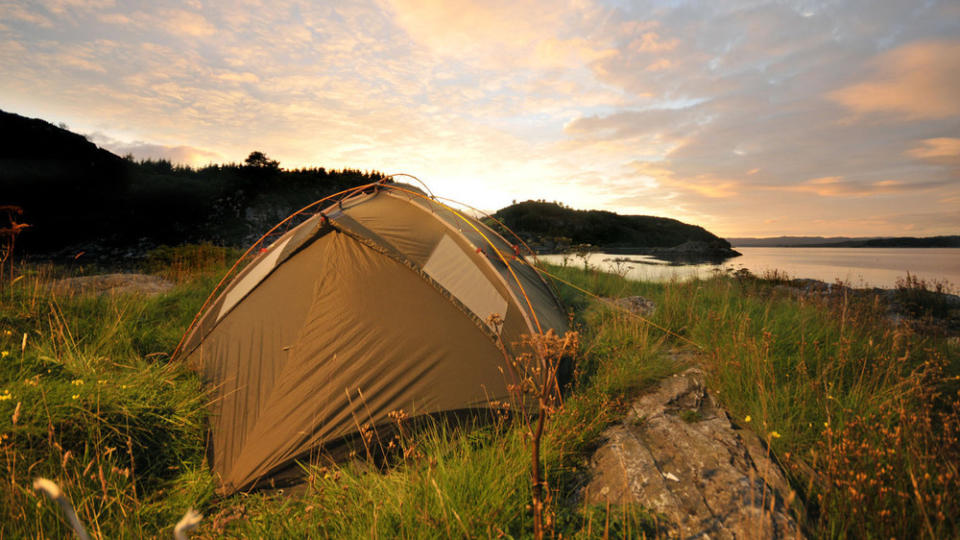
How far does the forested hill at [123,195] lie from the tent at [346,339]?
18567 mm

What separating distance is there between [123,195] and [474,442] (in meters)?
27.0

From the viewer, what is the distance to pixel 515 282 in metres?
4.68

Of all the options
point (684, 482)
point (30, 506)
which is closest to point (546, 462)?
point (684, 482)

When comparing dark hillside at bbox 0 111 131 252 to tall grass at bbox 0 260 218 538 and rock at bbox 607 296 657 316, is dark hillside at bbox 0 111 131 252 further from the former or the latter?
rock at bbox 607 296 657 316

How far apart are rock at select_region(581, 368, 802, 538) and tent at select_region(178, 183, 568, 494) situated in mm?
1175

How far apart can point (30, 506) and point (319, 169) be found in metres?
29.8

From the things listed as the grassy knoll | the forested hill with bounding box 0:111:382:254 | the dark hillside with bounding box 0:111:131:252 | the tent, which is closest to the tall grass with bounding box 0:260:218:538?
the grassy knoll

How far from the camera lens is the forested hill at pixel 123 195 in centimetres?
1805

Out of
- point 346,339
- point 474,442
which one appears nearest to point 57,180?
point 346,339

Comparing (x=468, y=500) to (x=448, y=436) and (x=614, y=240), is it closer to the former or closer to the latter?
(x=448, y=436)

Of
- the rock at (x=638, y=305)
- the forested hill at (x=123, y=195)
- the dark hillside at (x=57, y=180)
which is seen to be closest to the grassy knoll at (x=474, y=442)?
the rock at (x=638, y=305)

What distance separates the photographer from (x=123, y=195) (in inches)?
847

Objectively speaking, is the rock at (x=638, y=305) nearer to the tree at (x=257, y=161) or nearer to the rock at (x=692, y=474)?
the rock at (x=692, y=474)

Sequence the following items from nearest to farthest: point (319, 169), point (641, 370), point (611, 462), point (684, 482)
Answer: point (684, 482)
point (611, 462)
point (641, 370)
point (319, 169)
